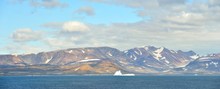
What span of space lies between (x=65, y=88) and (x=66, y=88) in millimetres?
462

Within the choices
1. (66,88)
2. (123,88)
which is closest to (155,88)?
(123,88)

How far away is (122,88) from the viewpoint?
186 m

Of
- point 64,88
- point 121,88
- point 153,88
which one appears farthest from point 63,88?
point 153,88

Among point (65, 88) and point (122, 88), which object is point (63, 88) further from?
point (122, 88)

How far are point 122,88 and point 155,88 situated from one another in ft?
53.9

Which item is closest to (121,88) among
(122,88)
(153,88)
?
(122,88)

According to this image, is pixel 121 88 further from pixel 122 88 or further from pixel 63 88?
pixel 63 88

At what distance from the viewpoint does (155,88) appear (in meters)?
191

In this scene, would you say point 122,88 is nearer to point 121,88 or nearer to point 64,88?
point 121,88

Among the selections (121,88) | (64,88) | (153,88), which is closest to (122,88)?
(121,88)

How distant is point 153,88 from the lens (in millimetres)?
191000

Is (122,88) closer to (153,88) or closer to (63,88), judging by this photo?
(153,88)

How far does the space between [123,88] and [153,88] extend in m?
14.9

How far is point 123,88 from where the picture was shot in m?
186
